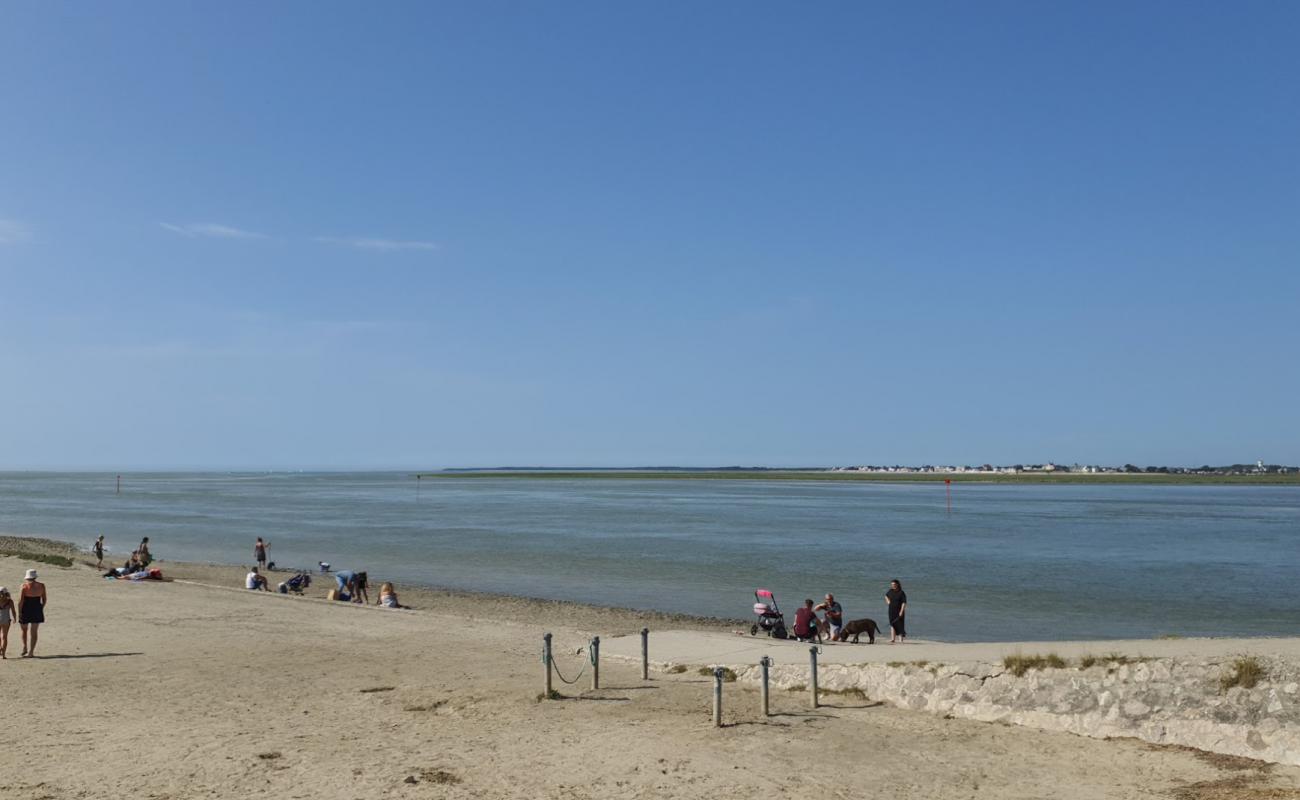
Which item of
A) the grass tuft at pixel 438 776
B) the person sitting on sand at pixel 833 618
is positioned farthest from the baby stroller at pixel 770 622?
the grass tuft at pixel 438 776

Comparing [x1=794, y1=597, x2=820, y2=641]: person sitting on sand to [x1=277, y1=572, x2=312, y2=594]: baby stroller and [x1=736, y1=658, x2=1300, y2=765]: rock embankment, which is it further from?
[x1=277, y1=572, x2=312, y2=594]: baby stroller

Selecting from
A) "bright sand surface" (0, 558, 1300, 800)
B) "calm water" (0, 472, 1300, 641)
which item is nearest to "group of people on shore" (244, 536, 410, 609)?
"calm water" (0, 472, 1300, 641)

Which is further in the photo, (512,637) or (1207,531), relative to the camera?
(1207,531)

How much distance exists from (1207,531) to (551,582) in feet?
146

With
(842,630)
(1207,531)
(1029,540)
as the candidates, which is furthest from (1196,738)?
(1207,531)

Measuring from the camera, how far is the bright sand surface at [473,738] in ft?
32.0

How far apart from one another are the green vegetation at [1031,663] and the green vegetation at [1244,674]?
192cm

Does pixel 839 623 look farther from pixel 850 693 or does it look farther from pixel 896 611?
pixel 850 693

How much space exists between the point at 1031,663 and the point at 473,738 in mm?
7383

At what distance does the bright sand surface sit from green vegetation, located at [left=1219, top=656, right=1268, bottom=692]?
0.89 metres

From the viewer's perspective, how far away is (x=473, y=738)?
11.7 metres

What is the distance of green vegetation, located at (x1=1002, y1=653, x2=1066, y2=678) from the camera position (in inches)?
478

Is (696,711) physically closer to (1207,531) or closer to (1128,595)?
(1128,595)

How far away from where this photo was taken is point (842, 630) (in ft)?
65.6
